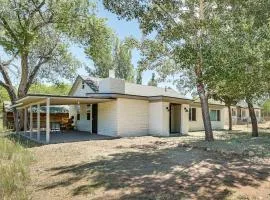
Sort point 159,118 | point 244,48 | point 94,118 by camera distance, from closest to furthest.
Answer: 1. point 244,48
2. point 159,118
3. point 94,118

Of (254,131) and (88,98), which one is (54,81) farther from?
(254,131)

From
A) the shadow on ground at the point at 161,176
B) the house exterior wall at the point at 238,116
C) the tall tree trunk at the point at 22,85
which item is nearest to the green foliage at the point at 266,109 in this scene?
the house exterior wall at the point at 238,116

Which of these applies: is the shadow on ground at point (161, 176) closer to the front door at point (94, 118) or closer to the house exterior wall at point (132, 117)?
the house exterior wall at point (132, 117)

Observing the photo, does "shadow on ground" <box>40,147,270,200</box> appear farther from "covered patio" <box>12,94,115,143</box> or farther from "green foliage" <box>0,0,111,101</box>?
"green foliage" <box>0,0,111,101</box>

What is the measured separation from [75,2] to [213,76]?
1697 cm

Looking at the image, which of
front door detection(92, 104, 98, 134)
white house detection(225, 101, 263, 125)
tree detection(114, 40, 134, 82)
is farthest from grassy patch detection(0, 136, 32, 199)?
tree detection(114, 40, 134, 82)

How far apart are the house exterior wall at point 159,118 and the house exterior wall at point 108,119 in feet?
11.1

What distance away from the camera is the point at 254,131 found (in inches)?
924

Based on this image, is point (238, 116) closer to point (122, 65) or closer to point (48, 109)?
point (122, 65)

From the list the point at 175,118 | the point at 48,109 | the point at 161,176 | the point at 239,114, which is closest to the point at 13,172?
the point at 161,176

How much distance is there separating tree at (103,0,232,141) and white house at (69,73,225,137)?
212 inches

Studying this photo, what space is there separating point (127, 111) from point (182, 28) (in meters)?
8.35

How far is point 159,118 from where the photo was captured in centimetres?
2442

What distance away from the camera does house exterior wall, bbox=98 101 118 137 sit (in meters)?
22.9
